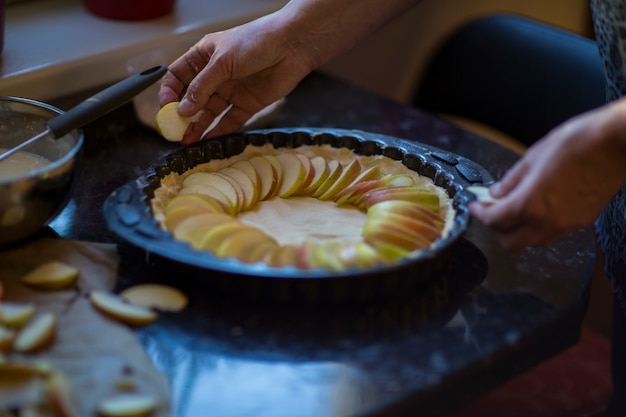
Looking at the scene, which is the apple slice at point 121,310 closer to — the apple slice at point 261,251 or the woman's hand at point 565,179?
the apple slice at point 261,251

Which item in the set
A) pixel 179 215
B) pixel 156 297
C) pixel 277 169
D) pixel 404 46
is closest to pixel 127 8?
pixel 277 169

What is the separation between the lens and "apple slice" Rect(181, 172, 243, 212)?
119 centimetres

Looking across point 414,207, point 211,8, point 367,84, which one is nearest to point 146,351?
point 414,207

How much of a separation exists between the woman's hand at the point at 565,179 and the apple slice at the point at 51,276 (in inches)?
19.7

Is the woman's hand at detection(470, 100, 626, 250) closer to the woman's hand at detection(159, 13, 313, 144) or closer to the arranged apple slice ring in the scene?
the arranged apple slice ring

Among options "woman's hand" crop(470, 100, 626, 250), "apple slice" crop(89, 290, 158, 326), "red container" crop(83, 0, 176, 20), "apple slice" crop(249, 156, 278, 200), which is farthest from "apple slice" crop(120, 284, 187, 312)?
"red container" crop(83, 0, 176, 20)

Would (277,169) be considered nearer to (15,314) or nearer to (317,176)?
(317,176)

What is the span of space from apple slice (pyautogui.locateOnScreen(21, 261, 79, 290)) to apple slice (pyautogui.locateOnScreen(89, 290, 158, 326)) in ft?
0.15

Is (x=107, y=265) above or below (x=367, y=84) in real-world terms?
above

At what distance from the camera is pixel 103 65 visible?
60.3 inches

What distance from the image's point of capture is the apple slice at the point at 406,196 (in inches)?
45.7

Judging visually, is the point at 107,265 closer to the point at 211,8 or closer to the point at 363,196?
the point at 363,196

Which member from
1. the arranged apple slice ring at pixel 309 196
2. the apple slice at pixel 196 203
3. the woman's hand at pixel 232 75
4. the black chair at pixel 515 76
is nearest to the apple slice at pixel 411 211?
the arranged apple slice ring at pixel 309 196

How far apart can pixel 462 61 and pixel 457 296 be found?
891 millimetres
